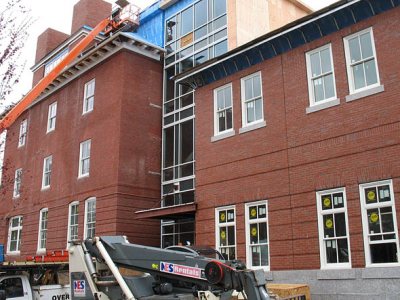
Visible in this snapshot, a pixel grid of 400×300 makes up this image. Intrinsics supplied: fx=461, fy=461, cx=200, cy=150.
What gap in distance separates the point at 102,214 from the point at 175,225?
12.8ft

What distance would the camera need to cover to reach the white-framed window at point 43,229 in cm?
2889

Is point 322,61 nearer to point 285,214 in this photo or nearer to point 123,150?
point 285,214

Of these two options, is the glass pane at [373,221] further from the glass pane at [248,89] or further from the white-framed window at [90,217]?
the white-framed window at [90,217]

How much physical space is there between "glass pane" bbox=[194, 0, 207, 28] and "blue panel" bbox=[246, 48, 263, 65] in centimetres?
826

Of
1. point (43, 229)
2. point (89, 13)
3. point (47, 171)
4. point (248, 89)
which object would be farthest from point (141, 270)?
point (89, 13)

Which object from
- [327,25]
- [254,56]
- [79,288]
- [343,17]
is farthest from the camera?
[254,56]

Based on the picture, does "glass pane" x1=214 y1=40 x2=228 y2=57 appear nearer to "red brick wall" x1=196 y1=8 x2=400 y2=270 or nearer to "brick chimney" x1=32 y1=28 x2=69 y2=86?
"red brick wall" x1=196 y1=8 x2=400 y2=270

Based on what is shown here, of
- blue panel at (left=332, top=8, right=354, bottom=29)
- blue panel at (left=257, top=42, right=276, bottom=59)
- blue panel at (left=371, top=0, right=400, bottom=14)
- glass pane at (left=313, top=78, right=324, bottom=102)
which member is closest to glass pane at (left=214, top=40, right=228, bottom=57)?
blue panel at (left=257, top=42, right=276, bottom=59)

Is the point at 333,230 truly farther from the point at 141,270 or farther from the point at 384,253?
the point at 141,270

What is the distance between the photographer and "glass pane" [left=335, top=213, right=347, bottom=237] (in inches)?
559

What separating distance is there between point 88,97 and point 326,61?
54.2 ft

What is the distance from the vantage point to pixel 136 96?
2564 centimetres

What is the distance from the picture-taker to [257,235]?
16703 millimetres

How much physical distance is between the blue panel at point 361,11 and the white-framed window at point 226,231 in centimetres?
805
